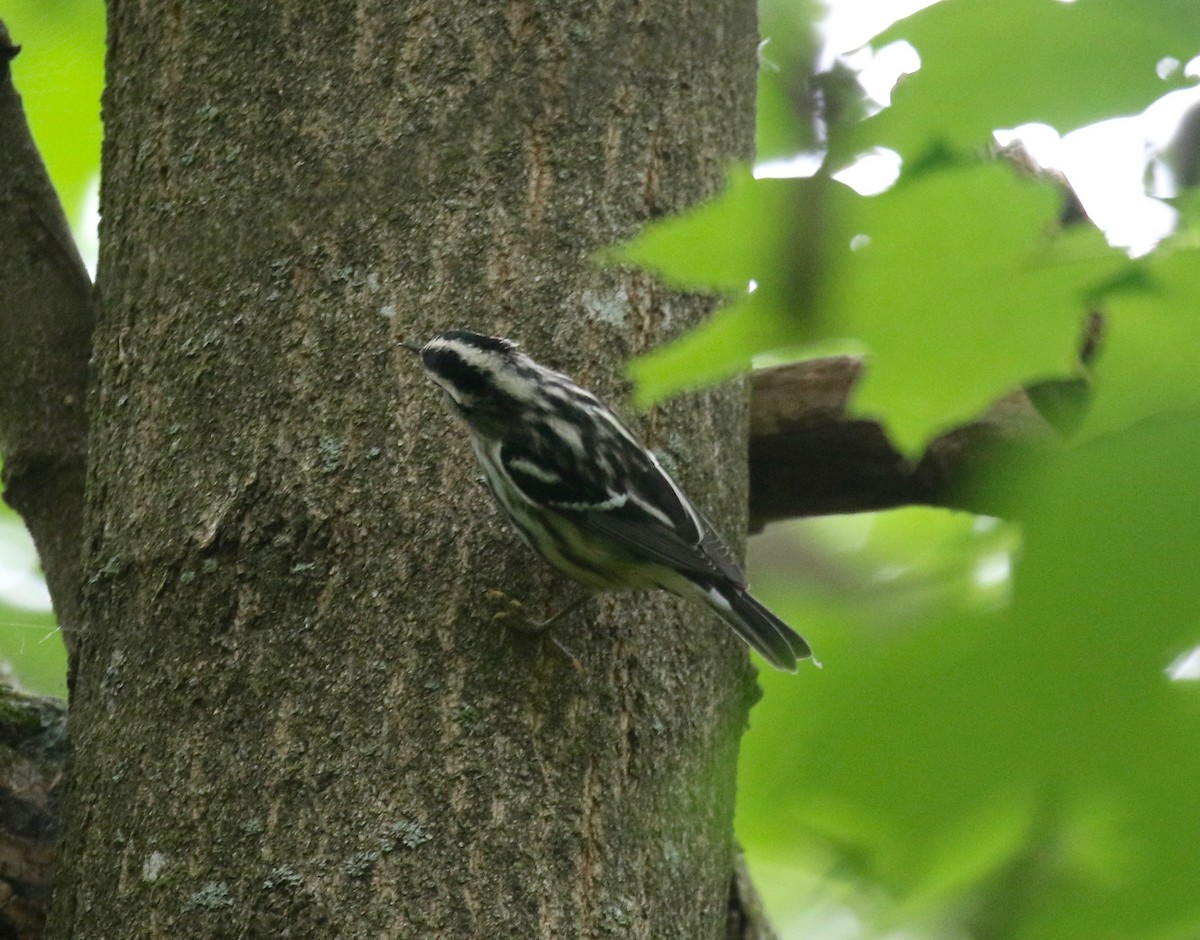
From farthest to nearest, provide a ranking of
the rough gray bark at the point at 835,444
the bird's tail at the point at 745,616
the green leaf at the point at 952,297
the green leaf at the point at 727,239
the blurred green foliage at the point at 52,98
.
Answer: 1. the blurred green foliage at the point at 52,98
2. the rough gray bark at the point at 835,444
3. the bird's tail at the point at 745,616
4. the green leaf at the point at 727,239
5. the green leaf at the point at 952,297

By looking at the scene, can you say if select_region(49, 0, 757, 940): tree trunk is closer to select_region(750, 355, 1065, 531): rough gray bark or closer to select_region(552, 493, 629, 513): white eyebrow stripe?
select_region(552, 493, 629, 513): white eyebrow stripe

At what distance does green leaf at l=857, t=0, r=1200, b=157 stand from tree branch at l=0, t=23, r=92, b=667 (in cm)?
249

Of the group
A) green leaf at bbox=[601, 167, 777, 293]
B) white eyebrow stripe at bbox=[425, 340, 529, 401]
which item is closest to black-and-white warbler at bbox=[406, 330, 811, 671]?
white eyebrow stripe at bbox=[425, 340, 529, 401]

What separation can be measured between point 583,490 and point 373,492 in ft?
2.21

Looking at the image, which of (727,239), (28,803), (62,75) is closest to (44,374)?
(28,803)

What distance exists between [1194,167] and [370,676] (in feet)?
5.11

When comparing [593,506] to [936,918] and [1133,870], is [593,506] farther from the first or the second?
[1133,870]

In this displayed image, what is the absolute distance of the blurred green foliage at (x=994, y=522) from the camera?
65 cm

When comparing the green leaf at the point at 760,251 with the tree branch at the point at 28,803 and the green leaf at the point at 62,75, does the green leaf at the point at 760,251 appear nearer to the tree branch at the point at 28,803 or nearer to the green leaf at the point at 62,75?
the tree branch at the point at 28,803

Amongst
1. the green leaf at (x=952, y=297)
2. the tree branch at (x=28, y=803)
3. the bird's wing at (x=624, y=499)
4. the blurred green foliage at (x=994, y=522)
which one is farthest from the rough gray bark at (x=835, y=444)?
the green leaf at (x=952, y=297)

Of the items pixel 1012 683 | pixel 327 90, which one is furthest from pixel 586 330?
pixel 1012 683

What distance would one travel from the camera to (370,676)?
2.32 meters

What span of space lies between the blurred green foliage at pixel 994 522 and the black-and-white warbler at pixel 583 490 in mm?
1565

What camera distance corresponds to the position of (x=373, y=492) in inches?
99.3
